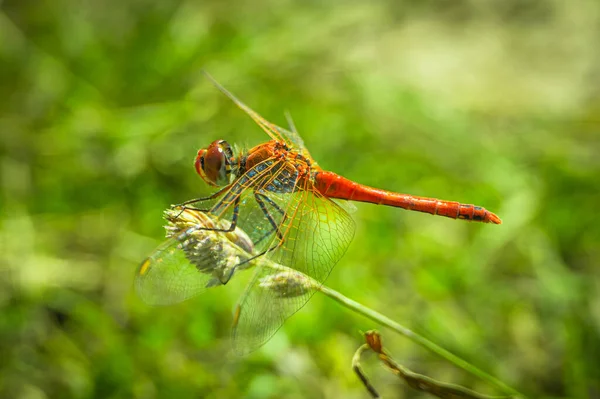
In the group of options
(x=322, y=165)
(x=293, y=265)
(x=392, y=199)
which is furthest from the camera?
(x=322, y=165)

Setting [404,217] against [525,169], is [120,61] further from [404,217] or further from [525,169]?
[525,169]

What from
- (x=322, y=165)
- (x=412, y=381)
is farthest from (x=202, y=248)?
(x=322, y=165)

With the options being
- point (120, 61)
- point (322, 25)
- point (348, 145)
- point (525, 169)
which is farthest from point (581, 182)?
point (120, 61)

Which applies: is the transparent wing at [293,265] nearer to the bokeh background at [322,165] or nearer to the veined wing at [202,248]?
the veined wing at [202,248]

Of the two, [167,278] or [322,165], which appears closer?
[167,278]

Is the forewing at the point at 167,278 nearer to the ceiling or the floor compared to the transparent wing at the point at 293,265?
nearer to the floor

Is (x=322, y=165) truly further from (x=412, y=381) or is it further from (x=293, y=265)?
(x=412, y=381)

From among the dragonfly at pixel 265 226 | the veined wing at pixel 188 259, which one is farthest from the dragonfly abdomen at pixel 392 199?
the veined wing at pixel 188 259
